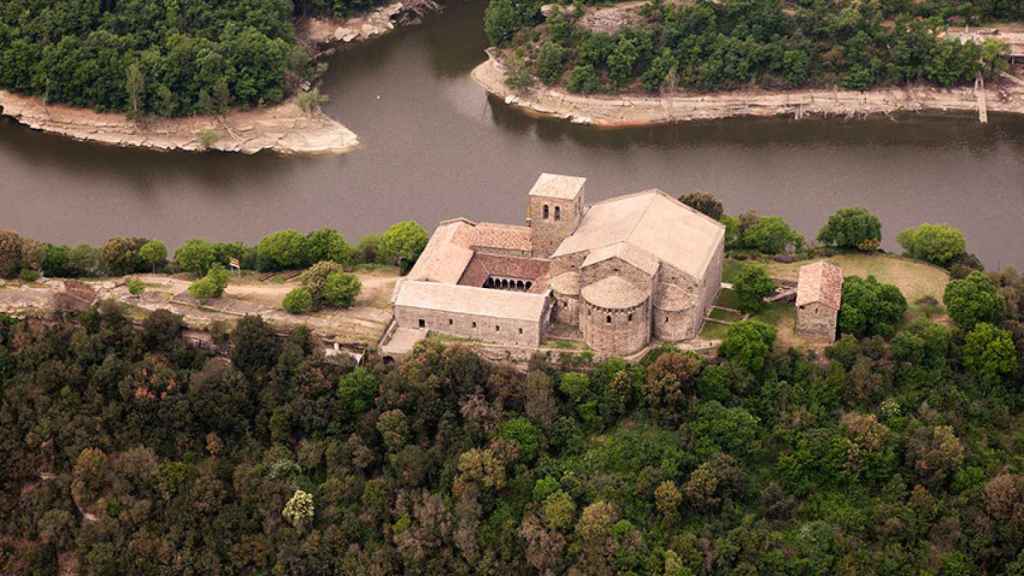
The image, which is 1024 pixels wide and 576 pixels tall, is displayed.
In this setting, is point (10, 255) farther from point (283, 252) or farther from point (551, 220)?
point (551, 220)

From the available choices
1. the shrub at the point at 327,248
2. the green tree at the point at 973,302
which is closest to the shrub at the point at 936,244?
the green tree at the point at 973,302

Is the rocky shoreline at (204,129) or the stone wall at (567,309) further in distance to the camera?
the rocky shoreline at (204,129)

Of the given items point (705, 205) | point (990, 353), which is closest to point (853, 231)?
point (705, 205)

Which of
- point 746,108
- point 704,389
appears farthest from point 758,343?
point 746,108

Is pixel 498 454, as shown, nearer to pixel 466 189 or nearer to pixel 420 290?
pixel 420 290

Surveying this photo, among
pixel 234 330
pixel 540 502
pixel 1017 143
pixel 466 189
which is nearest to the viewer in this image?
pixel 540 502

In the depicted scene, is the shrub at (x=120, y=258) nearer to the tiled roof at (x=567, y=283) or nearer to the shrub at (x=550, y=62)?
the tiled roof at (x=567, y=283)
